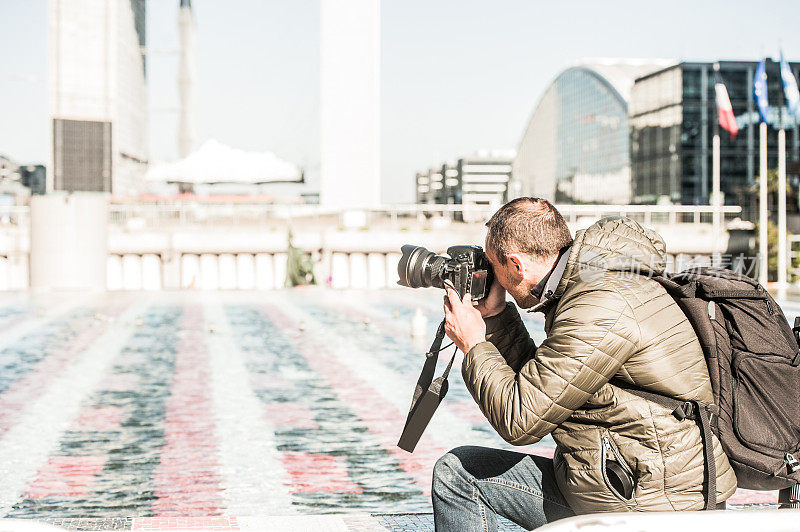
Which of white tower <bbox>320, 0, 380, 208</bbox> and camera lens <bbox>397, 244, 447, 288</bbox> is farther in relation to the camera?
white tower <bbox>320, 0, 380, 208</bbox>

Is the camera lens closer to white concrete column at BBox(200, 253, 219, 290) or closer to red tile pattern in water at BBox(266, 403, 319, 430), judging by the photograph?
red tile pattern in water at BBox(266, 403, 319, 430)

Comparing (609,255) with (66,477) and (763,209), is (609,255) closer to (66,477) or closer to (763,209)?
(66,477)

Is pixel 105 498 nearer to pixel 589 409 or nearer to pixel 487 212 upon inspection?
pixel 589 409

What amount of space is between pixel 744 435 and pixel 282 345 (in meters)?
9.13

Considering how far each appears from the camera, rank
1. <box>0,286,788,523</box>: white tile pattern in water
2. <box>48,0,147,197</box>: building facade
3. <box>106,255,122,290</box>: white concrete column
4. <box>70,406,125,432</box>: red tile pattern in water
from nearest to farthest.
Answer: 1. <box>0,286,788,523</box>: white tile pattern in water
2. <box>70,406,125,432</box>: red tile pattern in water
3. <box>106,255,122,290</box>: white concrete column
4. <box>48,0,147,197</box>: building facade

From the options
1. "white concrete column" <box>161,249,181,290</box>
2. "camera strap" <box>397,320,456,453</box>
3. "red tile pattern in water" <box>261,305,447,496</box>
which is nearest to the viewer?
"camera strap" <box>397,320,456,453</box>

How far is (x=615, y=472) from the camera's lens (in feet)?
7.47

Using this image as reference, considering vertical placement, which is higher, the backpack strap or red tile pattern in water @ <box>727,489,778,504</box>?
the backpack strap

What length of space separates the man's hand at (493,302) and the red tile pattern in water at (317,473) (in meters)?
2.10

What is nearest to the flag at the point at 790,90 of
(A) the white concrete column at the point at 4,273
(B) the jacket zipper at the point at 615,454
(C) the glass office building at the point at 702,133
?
(B) the jacket zipper at the point at 615,454

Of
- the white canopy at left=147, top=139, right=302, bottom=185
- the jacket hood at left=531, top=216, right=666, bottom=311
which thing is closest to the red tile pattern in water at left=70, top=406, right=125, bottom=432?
the jacket hood at left=531, top=216, right=666, bottom=311

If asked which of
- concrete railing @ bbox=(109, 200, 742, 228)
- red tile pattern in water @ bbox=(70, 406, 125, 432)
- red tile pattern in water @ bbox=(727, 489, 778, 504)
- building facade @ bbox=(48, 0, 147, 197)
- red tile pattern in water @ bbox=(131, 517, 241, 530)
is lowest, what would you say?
red tile pattern in water @ bbox=(70, 406, 125, 432)

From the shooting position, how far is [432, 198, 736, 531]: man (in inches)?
88.2

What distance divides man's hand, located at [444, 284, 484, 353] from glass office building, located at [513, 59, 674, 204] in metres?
73.4
